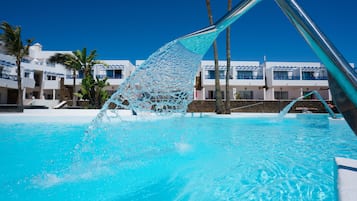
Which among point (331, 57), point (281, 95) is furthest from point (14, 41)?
point (281, 95)

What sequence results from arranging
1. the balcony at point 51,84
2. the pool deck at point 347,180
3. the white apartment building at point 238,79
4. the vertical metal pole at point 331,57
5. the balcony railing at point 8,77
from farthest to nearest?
the balcony at point 51,84 → the white apartment building at point 238,79 → the balcony railing at point 8,77 → the pool deck at point 347,180 → the vertical metal pole at point 331,57

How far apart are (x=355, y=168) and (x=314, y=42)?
169 cm

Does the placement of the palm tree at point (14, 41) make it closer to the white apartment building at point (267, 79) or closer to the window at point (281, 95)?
the white apartment building at point (267, 79)

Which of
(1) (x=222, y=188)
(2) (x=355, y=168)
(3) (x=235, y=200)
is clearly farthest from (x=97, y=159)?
(2) (x=355, y=168)

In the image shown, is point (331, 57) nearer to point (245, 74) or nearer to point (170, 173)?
point (170, 173)

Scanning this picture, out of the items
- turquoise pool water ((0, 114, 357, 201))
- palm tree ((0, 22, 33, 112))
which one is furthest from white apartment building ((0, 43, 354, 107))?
turquoise pool water ((0, 114, 357, 201))

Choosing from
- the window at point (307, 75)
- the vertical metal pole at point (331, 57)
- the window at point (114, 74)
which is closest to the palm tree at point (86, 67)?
the window at point (114, 74)

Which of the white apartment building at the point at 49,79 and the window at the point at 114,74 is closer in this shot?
the white apartment building at the point at 49,79

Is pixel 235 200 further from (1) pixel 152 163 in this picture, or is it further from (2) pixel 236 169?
(1) pixel 152 163

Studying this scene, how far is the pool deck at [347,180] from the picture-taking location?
140 cm

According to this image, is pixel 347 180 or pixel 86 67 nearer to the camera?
pixel 347 180

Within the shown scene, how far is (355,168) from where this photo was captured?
202 cm

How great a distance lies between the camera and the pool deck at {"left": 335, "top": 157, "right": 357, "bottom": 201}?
140cm

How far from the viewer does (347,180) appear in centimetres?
168
